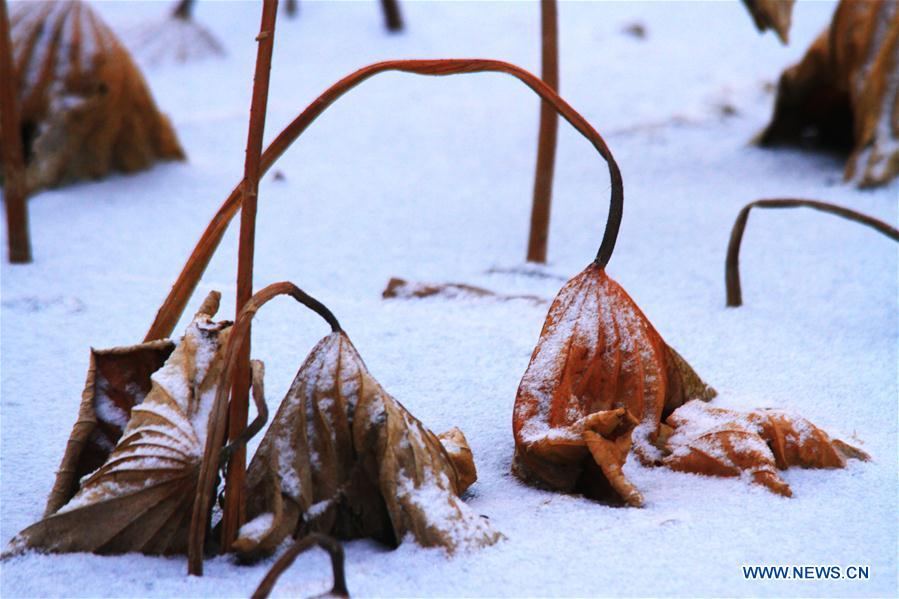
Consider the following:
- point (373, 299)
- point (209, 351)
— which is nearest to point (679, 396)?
point (209, 351)

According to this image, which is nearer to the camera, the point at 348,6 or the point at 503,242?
the point at 503,242

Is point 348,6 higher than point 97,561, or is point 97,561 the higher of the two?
point 348,6

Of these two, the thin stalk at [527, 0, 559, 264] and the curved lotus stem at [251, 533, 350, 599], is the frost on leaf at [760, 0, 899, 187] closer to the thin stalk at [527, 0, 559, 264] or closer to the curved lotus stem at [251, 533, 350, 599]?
the thin stalk at [527, 0, 559, 264]

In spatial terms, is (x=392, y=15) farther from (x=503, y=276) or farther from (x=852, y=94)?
(x=503, y=276)

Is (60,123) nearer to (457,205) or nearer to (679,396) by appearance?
(457,205)

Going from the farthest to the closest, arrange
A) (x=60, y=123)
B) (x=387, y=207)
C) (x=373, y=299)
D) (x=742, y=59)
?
(x=742, y=59) < (x=60, y=123) < (x=387, y=207) < (x=373, y=299)

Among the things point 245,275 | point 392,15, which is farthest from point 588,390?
point 392,15
